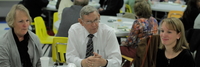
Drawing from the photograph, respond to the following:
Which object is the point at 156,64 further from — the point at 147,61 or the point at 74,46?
the point at 74,46

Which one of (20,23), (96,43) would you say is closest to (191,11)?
(96,43)

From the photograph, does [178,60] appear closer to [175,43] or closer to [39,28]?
[175,43]

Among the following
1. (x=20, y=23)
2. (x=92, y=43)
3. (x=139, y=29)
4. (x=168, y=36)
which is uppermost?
(x=20, y=23)

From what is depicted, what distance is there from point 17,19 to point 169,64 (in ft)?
4.92

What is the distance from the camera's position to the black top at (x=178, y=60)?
241 centimetres

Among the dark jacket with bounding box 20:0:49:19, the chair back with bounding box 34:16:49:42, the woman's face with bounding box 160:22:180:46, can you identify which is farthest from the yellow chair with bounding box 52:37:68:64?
A: the dark jacket with bounding box 20:0:49:19

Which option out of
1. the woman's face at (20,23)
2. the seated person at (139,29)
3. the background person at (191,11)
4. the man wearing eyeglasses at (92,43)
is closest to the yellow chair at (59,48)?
the man wearing eyeglasses at (92,43)

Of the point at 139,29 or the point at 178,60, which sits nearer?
the point at 178,60

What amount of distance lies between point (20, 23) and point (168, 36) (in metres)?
1.38

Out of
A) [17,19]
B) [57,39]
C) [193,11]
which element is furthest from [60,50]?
[193,11]

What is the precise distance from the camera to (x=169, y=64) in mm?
2529

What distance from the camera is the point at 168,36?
2459 mm

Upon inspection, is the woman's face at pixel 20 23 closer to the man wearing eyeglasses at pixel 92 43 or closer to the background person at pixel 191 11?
the man wearing eyeglasses at pixel 92 43

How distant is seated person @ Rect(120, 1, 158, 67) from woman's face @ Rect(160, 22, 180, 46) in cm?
111
